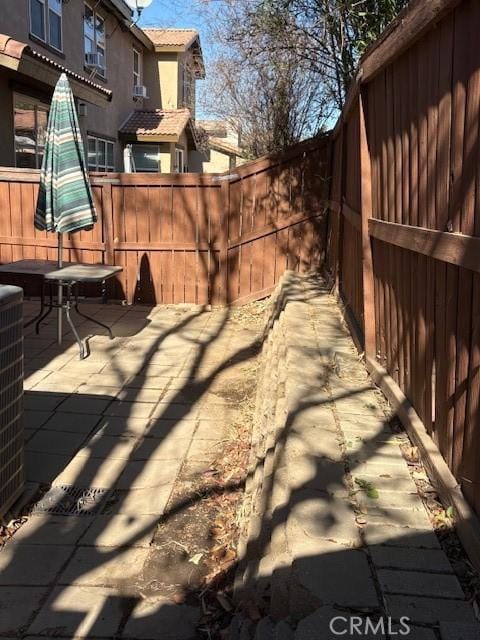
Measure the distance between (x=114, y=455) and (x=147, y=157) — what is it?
17377 mm

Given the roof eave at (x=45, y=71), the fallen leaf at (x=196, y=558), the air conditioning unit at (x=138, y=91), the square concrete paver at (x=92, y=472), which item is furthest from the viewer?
the air conditioning unit at (x=138, y=91)

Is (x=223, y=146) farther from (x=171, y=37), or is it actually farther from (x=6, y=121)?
(x=6, y=121)

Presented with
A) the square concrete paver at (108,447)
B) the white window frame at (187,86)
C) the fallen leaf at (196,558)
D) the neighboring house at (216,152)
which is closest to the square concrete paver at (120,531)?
the fallen leaf at (196,558)

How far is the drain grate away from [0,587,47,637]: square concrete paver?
2.40ft

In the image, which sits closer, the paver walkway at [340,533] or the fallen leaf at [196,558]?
the paver walkway at [340,533]

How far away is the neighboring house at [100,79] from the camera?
33.1 feet

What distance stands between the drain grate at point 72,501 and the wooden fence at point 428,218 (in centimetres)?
193

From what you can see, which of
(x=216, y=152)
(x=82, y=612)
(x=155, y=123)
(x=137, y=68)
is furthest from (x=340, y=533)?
(x=216, y=152)

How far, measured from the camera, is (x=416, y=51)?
10.7ft

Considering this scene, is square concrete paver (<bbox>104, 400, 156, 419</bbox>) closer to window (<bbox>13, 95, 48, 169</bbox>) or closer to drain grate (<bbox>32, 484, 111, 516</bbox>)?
drain grate (<bbox>32, 484, 111, 516</bbox>)

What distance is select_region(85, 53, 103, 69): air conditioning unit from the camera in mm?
15008

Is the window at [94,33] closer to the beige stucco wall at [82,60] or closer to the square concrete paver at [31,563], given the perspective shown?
the beige stucco wall at [82,60]
